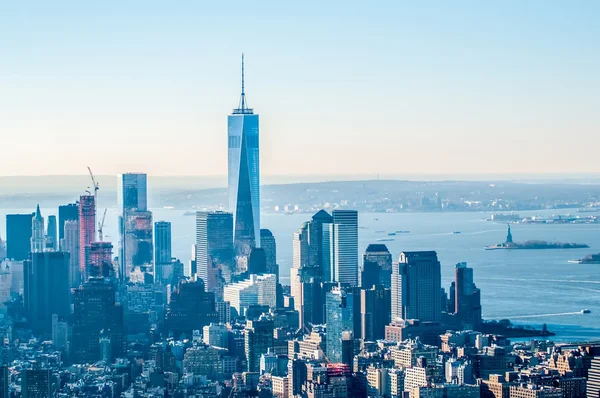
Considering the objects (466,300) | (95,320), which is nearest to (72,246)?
(95,320)

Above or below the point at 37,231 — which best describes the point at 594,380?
below

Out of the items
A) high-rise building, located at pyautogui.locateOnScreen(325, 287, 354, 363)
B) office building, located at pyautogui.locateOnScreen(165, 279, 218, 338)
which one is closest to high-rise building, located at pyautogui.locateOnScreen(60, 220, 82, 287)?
office building, located at pyautogui.locateOnScreen(165, 279, 218, 338)

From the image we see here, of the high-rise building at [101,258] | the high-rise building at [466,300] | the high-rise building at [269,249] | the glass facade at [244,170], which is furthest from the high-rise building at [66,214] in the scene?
the high-rise building at [466,300]

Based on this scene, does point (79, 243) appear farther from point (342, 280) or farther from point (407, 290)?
point (407, 290)

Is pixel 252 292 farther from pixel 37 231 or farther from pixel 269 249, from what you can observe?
pixel 37 231

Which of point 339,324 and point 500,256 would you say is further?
point 500,256

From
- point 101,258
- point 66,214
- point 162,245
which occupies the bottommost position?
point 101,258

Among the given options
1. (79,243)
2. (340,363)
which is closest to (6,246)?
(79,243)

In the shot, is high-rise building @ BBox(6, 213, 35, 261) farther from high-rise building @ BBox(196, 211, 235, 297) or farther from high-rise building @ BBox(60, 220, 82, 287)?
high-rise building @ BBox(196, 211, 235, 297)
